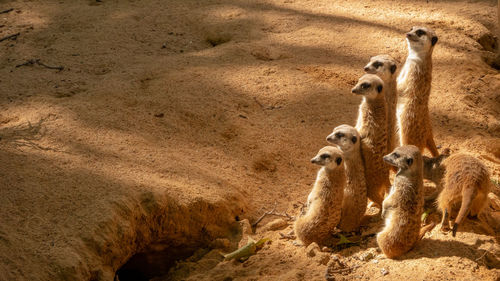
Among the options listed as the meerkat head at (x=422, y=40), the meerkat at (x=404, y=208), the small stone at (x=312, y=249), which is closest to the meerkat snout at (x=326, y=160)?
the meerkat at (x=404, y=208)

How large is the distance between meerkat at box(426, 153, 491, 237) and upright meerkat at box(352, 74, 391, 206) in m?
0.37

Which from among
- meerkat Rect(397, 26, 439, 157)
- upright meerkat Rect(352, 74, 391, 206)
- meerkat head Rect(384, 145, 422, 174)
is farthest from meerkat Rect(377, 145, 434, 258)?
meerkat Rect(397, 26, 439, 157)

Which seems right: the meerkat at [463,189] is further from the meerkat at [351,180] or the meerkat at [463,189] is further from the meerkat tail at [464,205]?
the meerkat at [351,180]

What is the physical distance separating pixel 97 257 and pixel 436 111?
2.90 meters

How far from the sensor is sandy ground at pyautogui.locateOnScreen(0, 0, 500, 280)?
9.93 ft

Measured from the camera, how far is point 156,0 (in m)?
6.25

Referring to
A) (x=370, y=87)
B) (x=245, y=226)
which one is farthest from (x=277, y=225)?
(x=370, y=87)

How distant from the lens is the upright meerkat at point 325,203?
10.3 feet

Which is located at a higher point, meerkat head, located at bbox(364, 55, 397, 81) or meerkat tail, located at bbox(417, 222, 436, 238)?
meerkat head, located at bbox(364, 55, 397, 81)

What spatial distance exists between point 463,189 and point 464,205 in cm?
11

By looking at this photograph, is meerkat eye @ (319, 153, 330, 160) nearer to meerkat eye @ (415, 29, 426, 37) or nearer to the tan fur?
the tan fur

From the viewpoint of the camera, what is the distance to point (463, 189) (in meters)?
3.05

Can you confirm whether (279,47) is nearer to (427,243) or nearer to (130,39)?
(130,39)

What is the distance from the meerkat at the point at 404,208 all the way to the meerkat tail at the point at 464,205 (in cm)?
19
